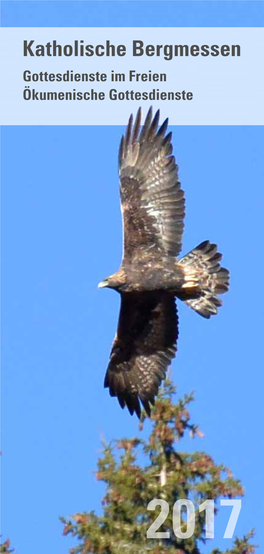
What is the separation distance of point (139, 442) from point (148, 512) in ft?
3.06

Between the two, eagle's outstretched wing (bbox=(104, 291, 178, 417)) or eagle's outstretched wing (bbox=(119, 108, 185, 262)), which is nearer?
eagle's outstretched wing (bbox=(119, 108, 185, 262))

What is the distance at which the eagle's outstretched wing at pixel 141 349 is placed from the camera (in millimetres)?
19656

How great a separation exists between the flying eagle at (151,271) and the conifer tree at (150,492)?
0.90m

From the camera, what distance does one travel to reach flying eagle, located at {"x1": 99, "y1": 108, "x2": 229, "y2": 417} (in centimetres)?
1903

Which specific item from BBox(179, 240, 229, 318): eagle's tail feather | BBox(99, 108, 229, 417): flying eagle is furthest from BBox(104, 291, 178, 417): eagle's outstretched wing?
BBox(179, 240, 229, 318): eagle's tail feather

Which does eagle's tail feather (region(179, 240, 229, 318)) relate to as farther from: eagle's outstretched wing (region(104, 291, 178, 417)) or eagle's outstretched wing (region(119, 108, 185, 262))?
eagle's outstretched wing (region(119, 108, 185, 262))

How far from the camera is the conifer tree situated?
18250 mm

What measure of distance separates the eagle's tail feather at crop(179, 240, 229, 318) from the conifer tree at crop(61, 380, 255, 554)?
4.18 feet

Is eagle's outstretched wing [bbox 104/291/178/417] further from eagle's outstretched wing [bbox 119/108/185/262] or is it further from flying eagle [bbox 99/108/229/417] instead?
eagle's outstretched wing [bbox 119/108/185/262]

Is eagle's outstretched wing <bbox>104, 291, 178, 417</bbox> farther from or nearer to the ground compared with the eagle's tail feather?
nearer to the ground

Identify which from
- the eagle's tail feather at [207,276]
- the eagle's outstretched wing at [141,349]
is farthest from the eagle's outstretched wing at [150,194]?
the eagle's outstretched wing at [141,349]

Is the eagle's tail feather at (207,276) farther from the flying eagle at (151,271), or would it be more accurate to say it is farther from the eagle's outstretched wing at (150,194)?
the eagle's outstretched wing at (150,194)

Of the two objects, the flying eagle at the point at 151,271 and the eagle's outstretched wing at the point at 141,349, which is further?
the eagle's outstretched wing at the point at 141,349

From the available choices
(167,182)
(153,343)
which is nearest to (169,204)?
(167,182)
